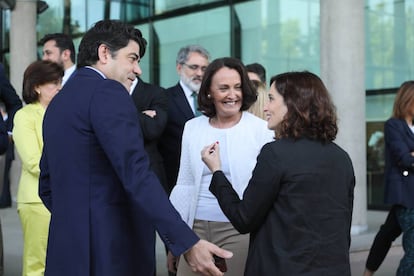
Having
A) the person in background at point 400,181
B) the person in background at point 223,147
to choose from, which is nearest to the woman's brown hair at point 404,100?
the person in background at point 400,181

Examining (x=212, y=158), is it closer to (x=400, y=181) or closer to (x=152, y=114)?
(x=152, y=114)

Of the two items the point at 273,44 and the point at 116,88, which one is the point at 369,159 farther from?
the point at 116,88

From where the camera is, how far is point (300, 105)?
308 centimetres

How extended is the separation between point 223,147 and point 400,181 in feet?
8.59

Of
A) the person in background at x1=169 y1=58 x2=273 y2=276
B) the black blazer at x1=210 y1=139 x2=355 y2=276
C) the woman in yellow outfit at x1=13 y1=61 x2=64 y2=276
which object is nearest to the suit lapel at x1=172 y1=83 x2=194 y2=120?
the woman in yellow outfit at x1=13 y1=61 x2=64 y2=276

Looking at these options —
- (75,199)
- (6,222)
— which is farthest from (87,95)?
(6,222)

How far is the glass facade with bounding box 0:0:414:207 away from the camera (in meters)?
12.2

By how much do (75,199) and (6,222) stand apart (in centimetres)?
886

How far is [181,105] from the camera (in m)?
5.23

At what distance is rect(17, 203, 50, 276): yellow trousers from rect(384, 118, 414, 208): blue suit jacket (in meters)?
2.83

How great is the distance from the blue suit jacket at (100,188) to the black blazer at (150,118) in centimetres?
156

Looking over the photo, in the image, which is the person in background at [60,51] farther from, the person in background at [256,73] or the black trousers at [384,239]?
the black trousers at [384,239]

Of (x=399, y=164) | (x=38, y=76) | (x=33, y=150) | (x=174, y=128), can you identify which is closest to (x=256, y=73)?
(x=174, y=128)

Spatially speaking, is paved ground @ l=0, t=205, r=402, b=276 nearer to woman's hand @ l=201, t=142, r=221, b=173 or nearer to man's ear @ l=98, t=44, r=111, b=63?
woman's hand @ l=201, t=142, r=221, b=173
